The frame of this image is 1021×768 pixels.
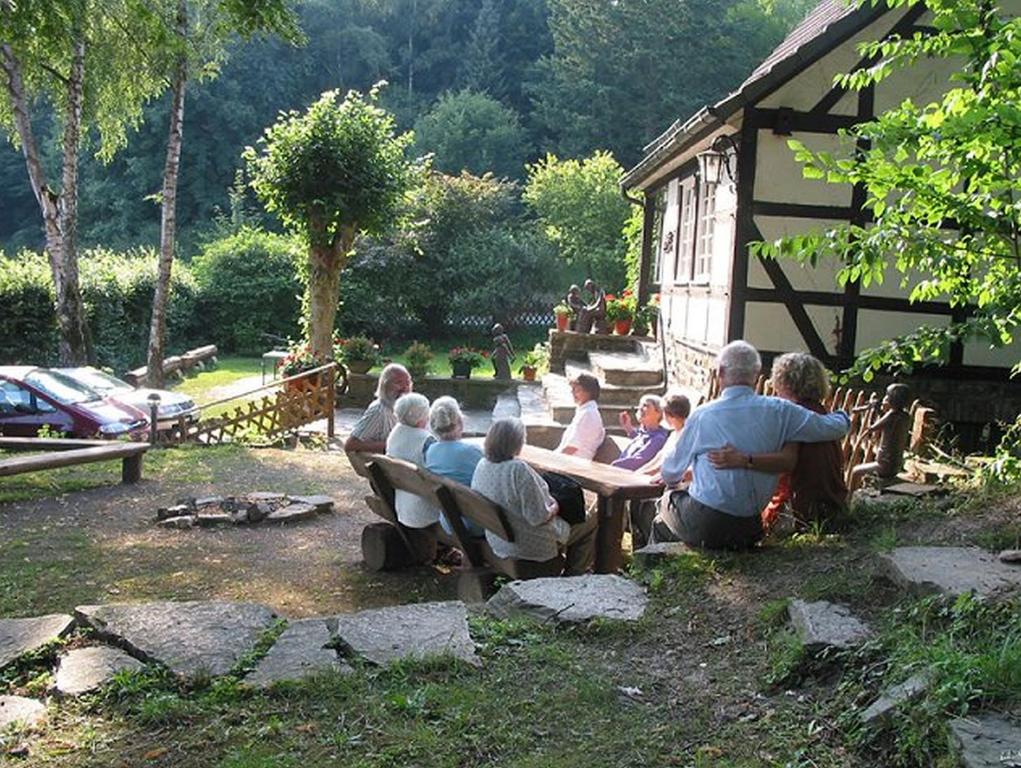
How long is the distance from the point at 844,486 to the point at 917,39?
87.3 inches

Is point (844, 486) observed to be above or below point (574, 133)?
below

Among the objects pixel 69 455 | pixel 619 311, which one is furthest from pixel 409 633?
pixel 619 311

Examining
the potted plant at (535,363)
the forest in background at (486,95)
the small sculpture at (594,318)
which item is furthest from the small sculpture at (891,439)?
the forest in background at (486,95)

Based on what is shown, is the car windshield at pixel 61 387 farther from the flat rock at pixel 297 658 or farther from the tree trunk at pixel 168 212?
the flat rock at pixel 297 658

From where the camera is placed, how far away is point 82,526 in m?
7.49

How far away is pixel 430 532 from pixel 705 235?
7465 millimetres

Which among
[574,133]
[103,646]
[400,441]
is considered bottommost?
[103,646]

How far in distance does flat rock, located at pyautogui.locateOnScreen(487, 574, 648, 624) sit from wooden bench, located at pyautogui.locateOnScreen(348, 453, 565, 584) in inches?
33.6

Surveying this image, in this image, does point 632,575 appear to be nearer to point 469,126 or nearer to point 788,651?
point 788,651

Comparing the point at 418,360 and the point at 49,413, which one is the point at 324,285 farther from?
the point at 49,413

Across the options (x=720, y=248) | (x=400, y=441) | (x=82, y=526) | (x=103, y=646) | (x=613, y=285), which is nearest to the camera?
(x=103, y=646)

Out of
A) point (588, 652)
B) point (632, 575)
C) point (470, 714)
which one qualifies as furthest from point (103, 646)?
point (632, 575)

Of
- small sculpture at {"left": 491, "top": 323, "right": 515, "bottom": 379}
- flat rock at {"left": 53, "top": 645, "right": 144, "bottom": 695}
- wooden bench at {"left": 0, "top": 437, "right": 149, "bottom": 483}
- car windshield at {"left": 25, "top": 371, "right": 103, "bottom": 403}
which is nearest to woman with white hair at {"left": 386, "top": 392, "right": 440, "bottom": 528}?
flat rock at {"left": 53, "top": 645, "right": 144, "bottom": 695}

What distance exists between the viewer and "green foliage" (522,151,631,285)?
29703 mm
